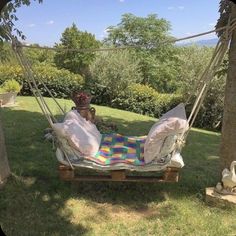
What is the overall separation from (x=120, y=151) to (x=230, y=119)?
3.48ft

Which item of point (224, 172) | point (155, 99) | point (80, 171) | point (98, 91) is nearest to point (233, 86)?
point (224, 172)

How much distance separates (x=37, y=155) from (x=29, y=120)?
2.51 metres

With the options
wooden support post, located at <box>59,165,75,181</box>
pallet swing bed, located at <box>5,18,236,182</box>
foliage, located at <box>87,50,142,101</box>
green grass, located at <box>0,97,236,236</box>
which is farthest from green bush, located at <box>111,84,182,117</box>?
wooden support post, located at <box>59,165,75,181</box>

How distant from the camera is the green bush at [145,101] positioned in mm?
11094

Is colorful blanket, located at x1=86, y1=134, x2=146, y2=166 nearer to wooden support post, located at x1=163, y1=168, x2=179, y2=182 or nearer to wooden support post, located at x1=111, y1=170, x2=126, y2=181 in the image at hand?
wooden support post, located at x1=111, y1=170, x2=126, y2=181

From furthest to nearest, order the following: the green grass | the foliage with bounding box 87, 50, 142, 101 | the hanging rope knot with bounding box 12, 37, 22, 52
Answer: the foliage with bounding box 87, 50, 142, 101 < the hanging rope knot with bounding box 12, 37, 22, 52 < the green grass

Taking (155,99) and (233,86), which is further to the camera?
(155,99)

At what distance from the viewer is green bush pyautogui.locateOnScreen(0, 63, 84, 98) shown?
11.9 meters

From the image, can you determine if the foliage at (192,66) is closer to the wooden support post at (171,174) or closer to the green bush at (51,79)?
the green bush at (51,79)

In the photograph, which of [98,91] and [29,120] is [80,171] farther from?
[98,91]

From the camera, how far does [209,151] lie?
18.5 feet

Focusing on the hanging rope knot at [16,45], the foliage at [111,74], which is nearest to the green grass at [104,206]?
the hanging rope knot at [16,45]

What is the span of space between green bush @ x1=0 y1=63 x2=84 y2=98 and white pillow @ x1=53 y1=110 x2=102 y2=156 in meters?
8.24

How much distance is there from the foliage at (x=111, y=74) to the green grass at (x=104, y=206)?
807 cm
